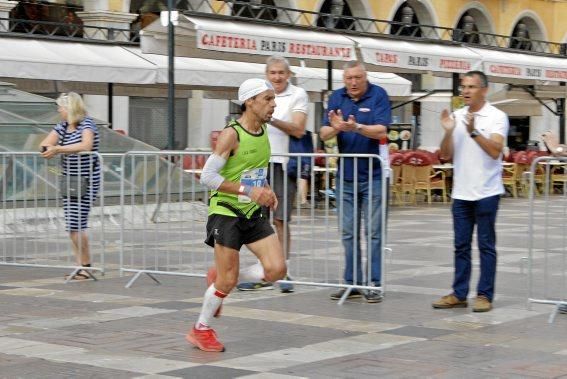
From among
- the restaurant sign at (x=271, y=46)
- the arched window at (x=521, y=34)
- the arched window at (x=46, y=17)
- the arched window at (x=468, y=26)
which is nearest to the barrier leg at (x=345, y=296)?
the restaurant sign at (x=271, y=46)

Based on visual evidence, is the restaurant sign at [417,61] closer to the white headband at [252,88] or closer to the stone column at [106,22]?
the stone column at [106,22]

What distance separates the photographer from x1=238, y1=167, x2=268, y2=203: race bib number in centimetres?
810

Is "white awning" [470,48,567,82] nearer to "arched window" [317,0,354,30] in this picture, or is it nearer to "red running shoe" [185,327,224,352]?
"arched window" [317,0,354,30]

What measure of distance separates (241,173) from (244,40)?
420 inches

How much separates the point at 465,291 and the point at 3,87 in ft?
38.1

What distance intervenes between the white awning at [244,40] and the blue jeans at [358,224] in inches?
311

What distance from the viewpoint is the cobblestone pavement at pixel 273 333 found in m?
7.38

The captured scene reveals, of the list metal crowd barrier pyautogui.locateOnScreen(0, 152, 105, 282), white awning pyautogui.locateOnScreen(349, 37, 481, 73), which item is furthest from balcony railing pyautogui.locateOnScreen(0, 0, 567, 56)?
metal crowd barrier pyautogui.locateOnScreen(0, 152, 105, 282)

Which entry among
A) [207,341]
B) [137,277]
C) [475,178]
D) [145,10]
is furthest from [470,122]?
[145,10]

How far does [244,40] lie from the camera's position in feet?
61.1

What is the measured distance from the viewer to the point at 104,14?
2950cm

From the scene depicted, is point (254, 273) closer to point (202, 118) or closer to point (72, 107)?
point (72, 107)

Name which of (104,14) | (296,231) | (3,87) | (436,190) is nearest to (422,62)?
(436,190)

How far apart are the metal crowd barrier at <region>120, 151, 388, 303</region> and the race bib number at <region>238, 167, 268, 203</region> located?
2.81 meters
